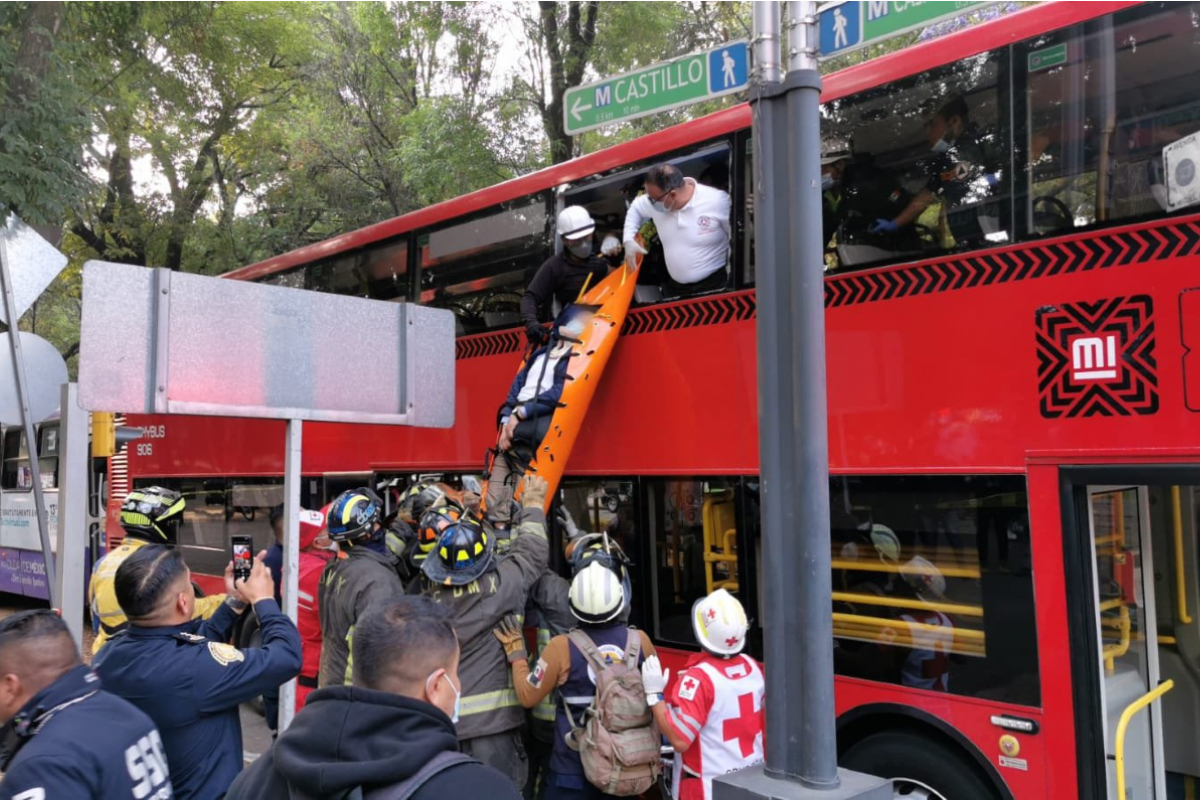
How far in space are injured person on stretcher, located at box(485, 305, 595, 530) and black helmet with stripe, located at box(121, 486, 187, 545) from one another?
173cm

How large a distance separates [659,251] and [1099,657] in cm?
329

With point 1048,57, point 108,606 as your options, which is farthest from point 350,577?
point 1048,57

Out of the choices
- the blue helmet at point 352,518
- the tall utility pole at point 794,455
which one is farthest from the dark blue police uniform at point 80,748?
the blue helmet at point 352,518

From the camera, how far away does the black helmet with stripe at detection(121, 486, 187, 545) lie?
4.84 m

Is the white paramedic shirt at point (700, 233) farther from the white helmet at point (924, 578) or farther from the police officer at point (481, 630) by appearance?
the police officer at point (481, 630)

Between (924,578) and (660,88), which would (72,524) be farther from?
(924,578)

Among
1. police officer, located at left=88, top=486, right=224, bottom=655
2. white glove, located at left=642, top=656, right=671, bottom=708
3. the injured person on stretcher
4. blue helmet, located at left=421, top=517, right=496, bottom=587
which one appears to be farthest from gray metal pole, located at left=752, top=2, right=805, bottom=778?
the injured person on stretcher

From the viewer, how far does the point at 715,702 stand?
12.5 ft

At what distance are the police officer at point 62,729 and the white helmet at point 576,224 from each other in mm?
4215

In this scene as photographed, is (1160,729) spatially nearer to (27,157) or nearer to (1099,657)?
(1099,657)

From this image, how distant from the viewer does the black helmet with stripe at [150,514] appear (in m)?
4.84

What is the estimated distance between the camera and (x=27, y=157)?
7.35 metres

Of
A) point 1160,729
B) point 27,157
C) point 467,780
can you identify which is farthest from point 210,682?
point 27,157

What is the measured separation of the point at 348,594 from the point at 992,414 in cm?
303
